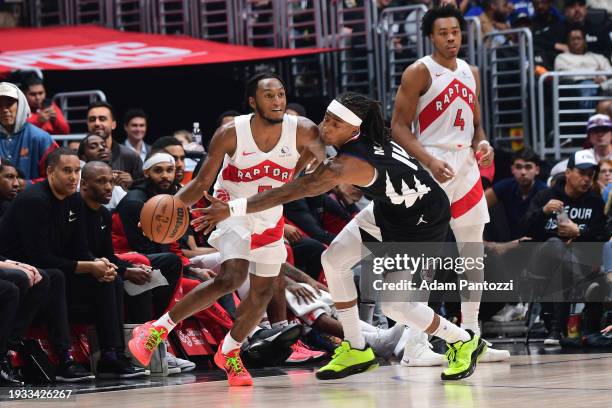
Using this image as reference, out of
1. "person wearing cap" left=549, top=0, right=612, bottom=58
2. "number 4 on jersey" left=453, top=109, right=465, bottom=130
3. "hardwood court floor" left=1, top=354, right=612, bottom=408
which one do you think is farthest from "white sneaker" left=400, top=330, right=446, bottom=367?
"person wearing cap" left=549, top=0, right=612, bottom=58

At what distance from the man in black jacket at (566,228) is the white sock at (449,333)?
9.73 feet

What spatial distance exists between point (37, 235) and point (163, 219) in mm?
Answer: 1398

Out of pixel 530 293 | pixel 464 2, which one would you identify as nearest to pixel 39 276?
pixel 530 293

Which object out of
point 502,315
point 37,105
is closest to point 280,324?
point 502,315

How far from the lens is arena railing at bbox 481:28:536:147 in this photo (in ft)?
41.2

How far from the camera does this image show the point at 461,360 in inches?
270

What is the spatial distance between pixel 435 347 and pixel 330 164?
125 inches

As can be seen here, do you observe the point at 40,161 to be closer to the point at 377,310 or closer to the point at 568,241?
the point at 377,310

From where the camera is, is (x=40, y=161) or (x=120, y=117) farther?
(x=120, y=117)

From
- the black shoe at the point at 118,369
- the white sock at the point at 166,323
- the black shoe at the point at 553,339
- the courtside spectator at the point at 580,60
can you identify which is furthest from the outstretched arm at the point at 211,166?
the courtside spectator at the point at 580,60

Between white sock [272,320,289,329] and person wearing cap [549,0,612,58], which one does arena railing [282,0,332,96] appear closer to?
person wearing cap [549,0,612,58]

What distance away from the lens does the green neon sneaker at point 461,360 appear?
684 centimetres

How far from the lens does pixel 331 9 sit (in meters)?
13.7

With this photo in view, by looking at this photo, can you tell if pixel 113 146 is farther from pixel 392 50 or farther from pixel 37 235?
pixel 392 50
